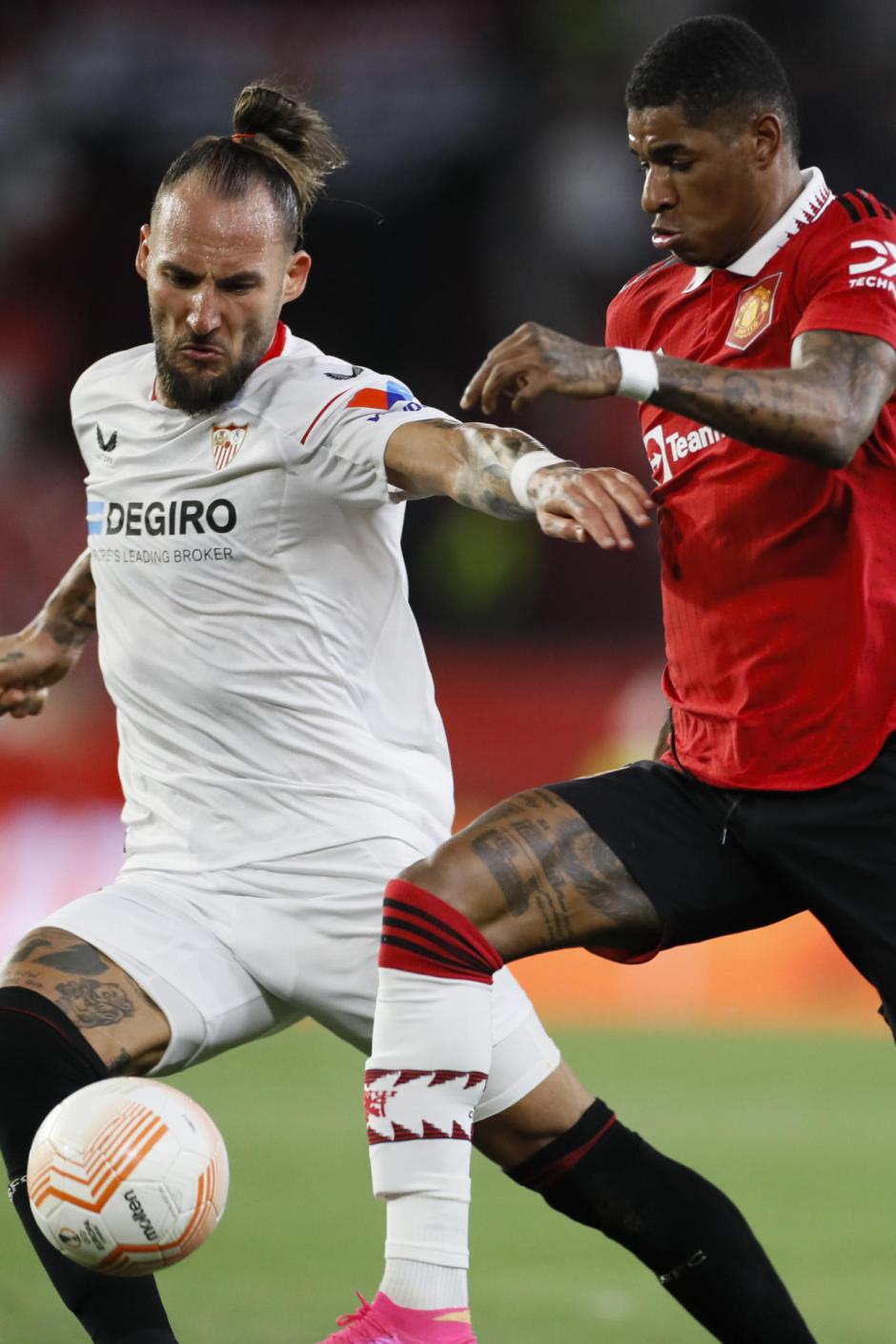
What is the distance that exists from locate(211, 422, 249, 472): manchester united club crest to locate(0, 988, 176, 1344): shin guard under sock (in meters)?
1.03

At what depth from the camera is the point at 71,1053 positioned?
323 centimetres

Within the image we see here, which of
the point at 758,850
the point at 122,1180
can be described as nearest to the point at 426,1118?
the point at 122,1180

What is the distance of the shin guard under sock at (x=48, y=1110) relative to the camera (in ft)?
10.3

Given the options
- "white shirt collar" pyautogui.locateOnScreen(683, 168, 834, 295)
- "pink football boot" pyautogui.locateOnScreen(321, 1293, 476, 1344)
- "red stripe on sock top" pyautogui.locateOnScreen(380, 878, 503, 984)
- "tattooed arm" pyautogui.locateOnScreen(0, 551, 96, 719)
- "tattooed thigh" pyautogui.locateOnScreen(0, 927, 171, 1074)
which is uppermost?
"white shirt collar" pyautogui.locateOnScreen(683, 168, 834, 295)

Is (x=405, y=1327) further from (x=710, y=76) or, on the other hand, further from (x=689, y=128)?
(x=710, y=76)

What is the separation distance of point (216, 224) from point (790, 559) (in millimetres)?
1257

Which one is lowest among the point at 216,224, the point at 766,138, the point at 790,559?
the point at 790,559

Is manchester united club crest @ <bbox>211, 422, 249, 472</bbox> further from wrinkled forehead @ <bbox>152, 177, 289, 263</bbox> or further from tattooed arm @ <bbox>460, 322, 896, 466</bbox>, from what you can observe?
tattooed arm @ <bbox>460, 322, 896, 466</bbox>

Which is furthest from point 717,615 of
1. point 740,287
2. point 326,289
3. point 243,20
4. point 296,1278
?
point 243,20

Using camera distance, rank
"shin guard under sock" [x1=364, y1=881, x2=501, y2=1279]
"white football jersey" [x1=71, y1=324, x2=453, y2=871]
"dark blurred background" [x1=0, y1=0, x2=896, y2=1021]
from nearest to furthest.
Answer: "shin guard under sock" [x1=364, y1=881, x2=501, y2=1279], "white football jersey" [x1=71, y1=324, x2=453, y2=871], "dark blurred background" [x1=0, y1=0, x2=896, y2=1021]

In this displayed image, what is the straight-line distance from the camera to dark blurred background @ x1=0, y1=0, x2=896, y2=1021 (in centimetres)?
1115

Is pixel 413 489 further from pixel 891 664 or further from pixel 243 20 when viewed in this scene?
pixel 243 20

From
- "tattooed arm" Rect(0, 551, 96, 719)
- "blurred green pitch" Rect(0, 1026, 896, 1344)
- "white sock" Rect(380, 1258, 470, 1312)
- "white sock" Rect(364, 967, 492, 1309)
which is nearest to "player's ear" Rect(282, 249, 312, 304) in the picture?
"tattooed arm" Rect(0, 551, 96, 719)

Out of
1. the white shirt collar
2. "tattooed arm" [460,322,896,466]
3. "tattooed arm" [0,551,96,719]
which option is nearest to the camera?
"tattooed arm" [460,322,896,466]
